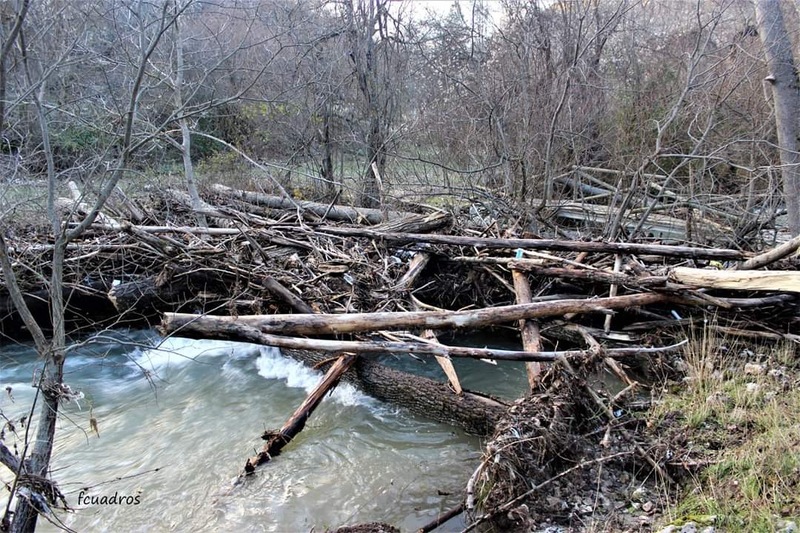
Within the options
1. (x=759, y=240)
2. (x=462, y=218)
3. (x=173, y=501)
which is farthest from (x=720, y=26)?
(x=173, y=501)

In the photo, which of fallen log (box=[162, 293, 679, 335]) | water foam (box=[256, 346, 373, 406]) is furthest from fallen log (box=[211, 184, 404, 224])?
fallen log (box=[162, 293, 679, 335])

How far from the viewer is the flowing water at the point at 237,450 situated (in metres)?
3.92

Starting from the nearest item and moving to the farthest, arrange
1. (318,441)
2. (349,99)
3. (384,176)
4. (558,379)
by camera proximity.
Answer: (558,379) < (318,441) < (384,176) < (349,99)

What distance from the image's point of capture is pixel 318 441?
483 cm

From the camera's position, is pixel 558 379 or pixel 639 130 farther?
pixel 639 130

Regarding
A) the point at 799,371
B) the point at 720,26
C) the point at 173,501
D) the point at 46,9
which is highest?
the point at 720,26

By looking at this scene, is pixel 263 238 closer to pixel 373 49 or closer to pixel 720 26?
pixel 373 49

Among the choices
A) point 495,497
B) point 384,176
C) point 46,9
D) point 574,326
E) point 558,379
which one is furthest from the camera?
point 384,176

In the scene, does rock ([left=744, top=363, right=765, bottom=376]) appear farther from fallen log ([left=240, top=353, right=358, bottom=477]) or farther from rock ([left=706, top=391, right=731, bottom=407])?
fallen log ([left=240, top=353, right=358, bottom=477])

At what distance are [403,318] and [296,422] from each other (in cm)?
123

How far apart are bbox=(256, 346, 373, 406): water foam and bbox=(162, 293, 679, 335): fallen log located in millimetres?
1034

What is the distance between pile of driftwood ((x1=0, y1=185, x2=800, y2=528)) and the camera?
450cm

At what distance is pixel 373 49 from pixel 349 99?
3.71ft

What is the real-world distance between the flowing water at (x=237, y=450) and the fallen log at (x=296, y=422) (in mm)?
104
